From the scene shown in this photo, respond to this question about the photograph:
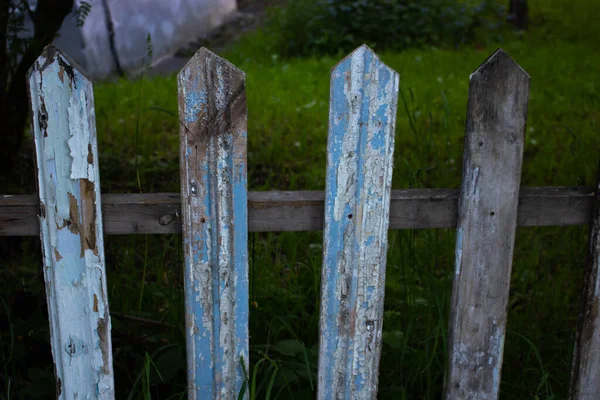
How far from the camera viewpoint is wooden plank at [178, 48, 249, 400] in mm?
1621

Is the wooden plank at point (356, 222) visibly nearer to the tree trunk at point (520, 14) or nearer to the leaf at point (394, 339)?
the leaf at point (394, 339)

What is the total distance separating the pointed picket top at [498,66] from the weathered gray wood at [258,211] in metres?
0.31

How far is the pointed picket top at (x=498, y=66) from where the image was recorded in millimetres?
1646

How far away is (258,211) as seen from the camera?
1728 mm

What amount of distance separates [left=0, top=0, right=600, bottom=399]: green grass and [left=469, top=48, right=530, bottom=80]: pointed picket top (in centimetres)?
61

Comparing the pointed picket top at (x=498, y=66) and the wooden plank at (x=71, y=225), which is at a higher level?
the pointed picket top at (x=498, y=66)

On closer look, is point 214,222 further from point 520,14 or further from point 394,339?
point 520,14

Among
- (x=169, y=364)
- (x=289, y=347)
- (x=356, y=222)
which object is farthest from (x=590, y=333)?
(x=169, y=364)

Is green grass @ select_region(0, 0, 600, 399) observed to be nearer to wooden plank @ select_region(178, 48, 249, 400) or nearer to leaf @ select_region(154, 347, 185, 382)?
leaf @ select_region(154, 347, 185, 382)

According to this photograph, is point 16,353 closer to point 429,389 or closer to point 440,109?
point 429,389

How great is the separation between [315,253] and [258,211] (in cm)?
139

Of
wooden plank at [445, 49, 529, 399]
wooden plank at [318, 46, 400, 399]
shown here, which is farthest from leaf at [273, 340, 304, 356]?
wooden plank at [445, 49, 529, 399]

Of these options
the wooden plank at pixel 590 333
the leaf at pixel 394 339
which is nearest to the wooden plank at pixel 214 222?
the leaf at pixel 394 339

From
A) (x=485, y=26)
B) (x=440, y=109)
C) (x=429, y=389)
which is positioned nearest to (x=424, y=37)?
(x=485, y=26)
